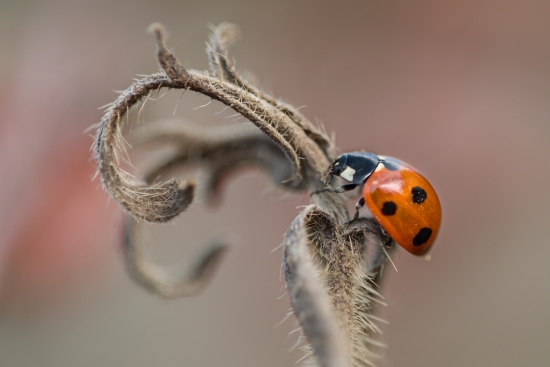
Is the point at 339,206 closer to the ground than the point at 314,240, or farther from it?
farther from it

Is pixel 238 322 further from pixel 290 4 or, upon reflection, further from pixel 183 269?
pixel 290 4

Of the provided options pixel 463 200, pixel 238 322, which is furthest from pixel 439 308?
pixel 238 322

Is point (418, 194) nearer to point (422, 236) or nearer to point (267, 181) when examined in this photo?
point (422, 236)

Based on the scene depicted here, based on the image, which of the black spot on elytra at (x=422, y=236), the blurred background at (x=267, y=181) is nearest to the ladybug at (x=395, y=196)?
the black spot on elytra at (x=422, y=236)

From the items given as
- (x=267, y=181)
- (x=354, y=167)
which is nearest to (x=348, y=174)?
(x=354, y=167)

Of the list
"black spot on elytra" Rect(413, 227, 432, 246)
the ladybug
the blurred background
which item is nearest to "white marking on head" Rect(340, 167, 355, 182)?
the ladybug

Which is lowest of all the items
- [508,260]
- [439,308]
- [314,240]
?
[314,240]

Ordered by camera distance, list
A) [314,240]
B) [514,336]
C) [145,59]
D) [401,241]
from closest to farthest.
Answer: [314,240] < [401,241] < [514,336] < [145,59]

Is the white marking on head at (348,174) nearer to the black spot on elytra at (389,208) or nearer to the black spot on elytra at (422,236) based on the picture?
the black spot on elytra at (389,208)
